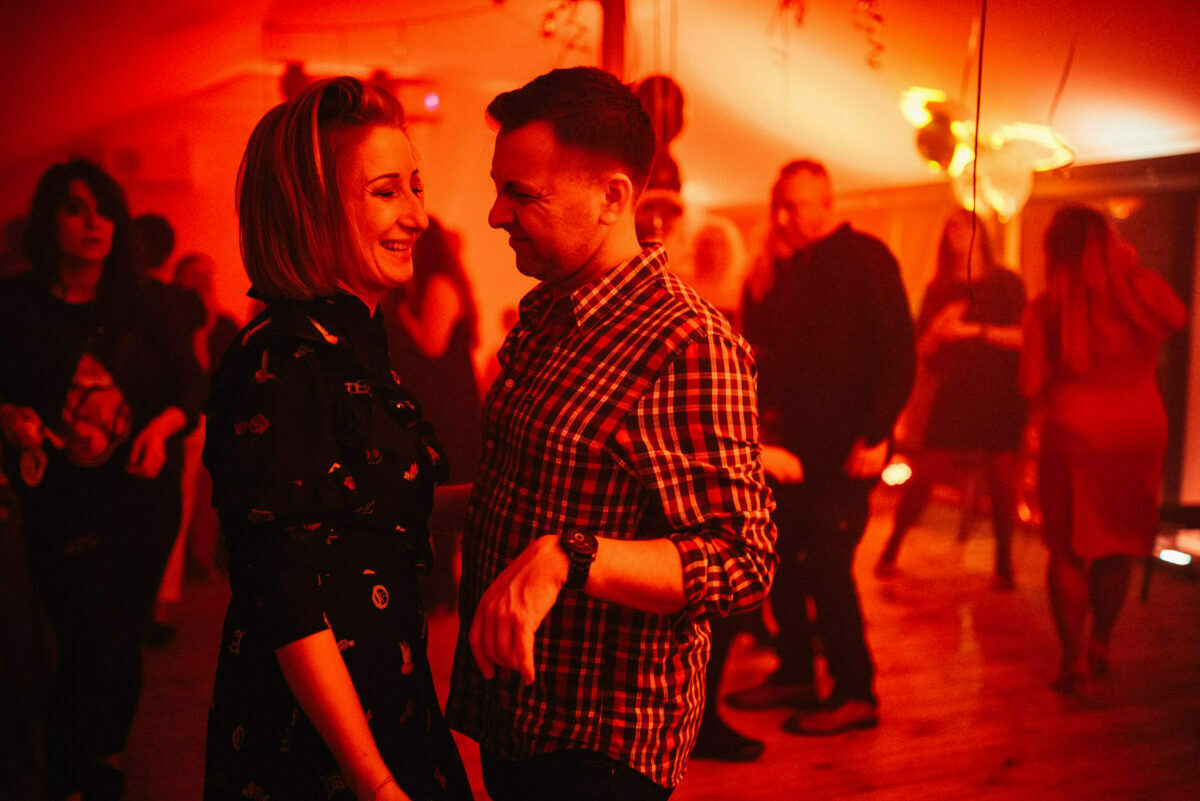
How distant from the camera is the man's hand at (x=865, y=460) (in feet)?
9.00

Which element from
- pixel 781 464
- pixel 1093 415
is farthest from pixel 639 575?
pixel 1093 415

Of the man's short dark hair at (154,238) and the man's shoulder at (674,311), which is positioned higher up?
the man's short dark hair at (154,238)

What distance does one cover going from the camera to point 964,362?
2896 mm

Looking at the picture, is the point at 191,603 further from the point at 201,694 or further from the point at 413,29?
the point at 413,29

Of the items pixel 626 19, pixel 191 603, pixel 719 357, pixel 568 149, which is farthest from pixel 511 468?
pixel 626 19

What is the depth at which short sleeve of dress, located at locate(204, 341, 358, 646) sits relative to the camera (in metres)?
1.11

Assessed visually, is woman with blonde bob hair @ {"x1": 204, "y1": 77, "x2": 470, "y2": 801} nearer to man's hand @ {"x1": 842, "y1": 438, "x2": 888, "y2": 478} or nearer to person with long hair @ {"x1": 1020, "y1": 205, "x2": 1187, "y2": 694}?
man's hand @ {"x1": 842, "y1": 438, "x2": 888, "y2": 478}

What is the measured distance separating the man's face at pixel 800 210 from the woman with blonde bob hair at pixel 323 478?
1.57m

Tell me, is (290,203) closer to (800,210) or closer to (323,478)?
(323,478)

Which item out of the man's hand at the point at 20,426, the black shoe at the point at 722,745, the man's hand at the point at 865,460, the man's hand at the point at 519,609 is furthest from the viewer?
the man's hand at the point at 865,460

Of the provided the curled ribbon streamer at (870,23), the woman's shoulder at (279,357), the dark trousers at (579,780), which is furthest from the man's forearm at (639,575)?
the curled ribbon streamer at (870,23)

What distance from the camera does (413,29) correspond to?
2.38 meters

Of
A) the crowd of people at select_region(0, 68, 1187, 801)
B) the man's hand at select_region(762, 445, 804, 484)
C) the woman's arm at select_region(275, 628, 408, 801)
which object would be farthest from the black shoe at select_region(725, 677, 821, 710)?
the woman's arm at select_region(275, 628, 408, 801)

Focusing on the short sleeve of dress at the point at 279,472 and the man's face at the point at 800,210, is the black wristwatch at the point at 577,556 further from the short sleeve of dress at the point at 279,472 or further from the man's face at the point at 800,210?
the man's face at the point at 800,210
